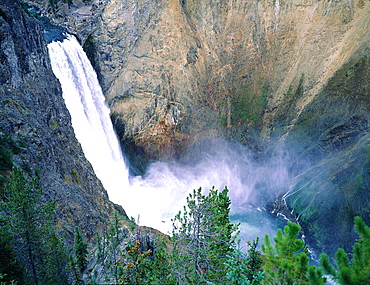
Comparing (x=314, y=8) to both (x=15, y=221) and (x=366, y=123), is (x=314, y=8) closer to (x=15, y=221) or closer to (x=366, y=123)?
(x=366, y=123)

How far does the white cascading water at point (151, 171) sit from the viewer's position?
23516 mm

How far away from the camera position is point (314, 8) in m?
29.4

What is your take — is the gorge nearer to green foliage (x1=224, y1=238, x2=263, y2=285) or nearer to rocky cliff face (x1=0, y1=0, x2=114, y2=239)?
rocky cliff face (x1=0, y1=0, x2=114, y2=239)

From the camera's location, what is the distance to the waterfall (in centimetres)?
2278

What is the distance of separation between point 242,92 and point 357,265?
28.5m

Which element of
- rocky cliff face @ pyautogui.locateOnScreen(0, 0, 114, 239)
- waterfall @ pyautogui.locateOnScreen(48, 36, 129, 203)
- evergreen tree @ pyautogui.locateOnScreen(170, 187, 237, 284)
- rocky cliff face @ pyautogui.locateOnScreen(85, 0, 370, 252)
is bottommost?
evergreen tree @ pyautogui.locateOnScreen(170, 187, 237, 284)

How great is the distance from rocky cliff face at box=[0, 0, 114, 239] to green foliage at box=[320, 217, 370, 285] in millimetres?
10554

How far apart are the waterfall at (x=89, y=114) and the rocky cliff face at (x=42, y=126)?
11.5ft

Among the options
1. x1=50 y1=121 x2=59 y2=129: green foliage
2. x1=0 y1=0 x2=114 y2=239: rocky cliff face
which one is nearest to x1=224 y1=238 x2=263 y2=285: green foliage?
x1=0 y1=0 x2=114 y2=239: rocky cliff face

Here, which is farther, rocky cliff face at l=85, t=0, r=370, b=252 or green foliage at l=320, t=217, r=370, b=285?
rocky cliff face at l=85, t=0, r=370, b=252

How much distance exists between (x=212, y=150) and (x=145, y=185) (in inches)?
341

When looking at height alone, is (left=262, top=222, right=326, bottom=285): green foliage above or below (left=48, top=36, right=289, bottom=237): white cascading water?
below

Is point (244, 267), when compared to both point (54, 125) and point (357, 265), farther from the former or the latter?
point (54, 125)

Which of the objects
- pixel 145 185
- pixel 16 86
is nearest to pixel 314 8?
pixel 145 185
